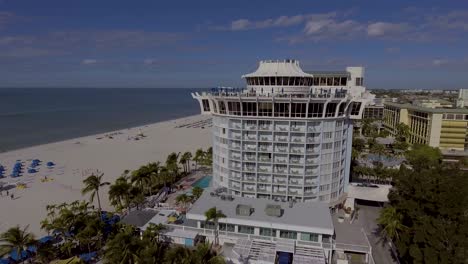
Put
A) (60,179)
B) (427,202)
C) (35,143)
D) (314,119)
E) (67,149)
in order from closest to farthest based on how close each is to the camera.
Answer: (427,202)
(314,119)
(60,179)
(67,149)
(35,143)

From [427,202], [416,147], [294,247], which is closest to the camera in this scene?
[427,202]

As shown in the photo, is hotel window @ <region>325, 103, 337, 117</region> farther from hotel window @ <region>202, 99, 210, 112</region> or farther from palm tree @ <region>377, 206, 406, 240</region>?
hotel window @ <region>202, 99, 210, 112</region>

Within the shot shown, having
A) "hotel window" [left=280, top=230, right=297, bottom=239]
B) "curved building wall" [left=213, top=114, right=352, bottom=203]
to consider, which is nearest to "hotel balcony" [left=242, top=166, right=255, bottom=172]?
"curved building wall" [left=213, top=114, right=352, bottom=203]

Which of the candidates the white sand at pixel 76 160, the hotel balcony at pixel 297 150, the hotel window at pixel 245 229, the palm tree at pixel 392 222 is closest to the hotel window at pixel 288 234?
the hotel window at pixel 245 229

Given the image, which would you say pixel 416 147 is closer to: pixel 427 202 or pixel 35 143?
pixel 427 202

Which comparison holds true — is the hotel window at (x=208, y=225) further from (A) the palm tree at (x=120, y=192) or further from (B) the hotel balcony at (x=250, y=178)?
(A) the palm tree at (x=120, y=192)

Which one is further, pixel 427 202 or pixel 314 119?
pixel 314 119

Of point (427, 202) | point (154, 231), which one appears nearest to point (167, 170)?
point (154, 231)
